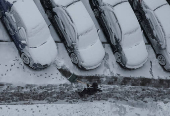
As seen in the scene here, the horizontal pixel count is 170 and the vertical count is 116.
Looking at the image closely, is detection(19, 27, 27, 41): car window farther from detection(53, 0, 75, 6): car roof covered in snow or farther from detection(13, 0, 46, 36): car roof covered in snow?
detection(53, 0, 75, 6): car roof covered in snow

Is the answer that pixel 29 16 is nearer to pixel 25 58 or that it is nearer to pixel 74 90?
pixel 25 58

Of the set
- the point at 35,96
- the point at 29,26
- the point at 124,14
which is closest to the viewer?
the point at 29,26

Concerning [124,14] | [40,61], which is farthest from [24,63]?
[124,14]

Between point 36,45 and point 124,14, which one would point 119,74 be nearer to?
point 124,14

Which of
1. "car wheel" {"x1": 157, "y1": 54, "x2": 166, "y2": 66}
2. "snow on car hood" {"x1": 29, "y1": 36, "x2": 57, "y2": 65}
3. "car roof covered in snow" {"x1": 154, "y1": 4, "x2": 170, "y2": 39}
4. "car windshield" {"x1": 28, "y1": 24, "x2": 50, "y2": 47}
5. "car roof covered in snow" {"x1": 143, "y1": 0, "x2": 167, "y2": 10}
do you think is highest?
"car windshield" {"x1": 28, "y1": 24, "x2": 50, "y2": 47}

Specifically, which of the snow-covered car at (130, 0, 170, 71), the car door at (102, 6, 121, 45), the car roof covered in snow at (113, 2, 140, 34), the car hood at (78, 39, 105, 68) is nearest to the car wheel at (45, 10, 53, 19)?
the car hood at (78, 39, 105, 68)

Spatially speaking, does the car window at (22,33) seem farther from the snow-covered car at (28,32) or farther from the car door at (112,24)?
the car door at (112,24)

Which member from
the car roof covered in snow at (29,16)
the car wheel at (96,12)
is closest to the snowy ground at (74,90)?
the car wheel at (96,12)
